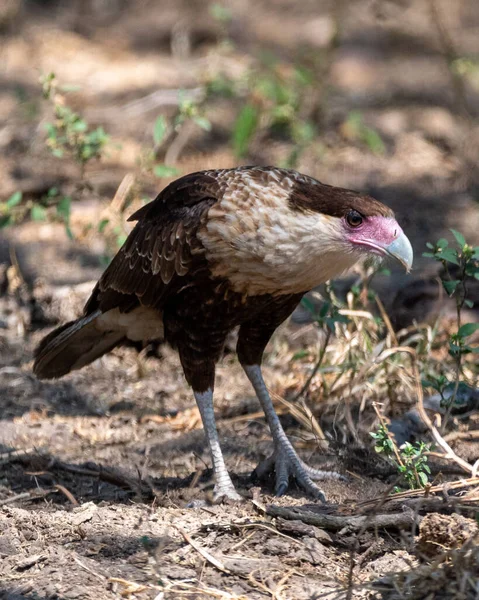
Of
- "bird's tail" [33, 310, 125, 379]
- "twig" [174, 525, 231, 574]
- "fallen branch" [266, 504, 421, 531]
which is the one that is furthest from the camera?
"bird's tail" [33, 310, 125, 379]

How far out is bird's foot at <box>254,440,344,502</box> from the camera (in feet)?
13.3

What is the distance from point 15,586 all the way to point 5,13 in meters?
8.19

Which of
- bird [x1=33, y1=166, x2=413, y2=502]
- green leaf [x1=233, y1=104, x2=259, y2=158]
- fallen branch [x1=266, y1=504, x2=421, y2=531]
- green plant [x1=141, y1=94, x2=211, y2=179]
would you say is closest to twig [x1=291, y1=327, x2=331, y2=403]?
bird [x1=33, y1=166, x2=413, y2=502]

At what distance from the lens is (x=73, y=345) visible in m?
4.75

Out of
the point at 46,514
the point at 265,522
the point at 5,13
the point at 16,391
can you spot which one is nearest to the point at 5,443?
the point at 16,391

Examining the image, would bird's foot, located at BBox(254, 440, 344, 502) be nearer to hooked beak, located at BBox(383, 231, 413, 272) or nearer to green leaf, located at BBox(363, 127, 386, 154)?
hooked beak, located at BBox(383, 231, 413, 272)

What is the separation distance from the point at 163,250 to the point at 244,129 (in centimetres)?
375

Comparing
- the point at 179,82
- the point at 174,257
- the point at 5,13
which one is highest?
the point at 5,13

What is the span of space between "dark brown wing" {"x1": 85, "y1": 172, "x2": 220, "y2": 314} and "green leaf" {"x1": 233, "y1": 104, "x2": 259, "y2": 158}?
3.12 metres

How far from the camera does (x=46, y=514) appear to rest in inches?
146

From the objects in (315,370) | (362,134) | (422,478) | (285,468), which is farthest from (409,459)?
(362,134)

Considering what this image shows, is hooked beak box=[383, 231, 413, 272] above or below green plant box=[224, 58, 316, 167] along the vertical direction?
below

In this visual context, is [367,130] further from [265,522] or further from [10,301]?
[265,522]

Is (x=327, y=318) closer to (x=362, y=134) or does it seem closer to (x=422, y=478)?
(x=422, y=478)
